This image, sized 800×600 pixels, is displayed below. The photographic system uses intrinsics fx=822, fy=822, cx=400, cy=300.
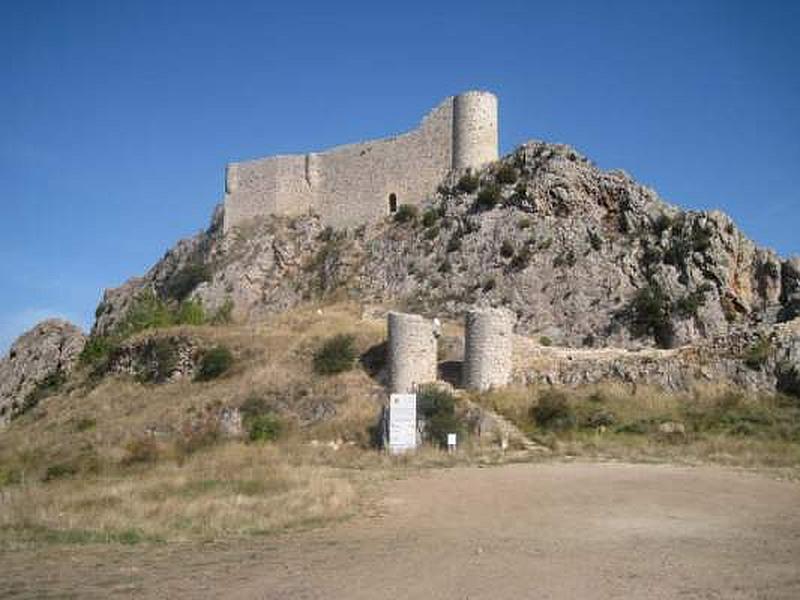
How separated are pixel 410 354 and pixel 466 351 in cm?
171

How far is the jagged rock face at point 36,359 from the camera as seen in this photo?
41.6 meters

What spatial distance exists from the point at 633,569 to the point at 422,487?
7.44 m

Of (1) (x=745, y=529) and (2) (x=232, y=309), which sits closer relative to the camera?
(1) (x=745, y=529)

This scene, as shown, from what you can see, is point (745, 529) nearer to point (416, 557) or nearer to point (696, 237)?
point (416, 557)

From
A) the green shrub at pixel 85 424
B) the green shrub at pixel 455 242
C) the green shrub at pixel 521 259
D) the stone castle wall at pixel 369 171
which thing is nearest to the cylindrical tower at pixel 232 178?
the stone castle wall at pixel 369 171

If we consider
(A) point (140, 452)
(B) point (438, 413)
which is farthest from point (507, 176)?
(A) point (140, 452)

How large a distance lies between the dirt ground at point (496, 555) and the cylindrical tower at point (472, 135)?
29.4 metres

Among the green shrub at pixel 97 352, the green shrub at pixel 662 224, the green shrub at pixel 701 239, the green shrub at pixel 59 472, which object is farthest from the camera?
the green shrub at pixel 662 224

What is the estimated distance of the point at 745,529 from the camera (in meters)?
11.1

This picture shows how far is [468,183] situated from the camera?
41.6m

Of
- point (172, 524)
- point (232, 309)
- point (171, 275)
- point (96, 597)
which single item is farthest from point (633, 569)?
point (171, 275)

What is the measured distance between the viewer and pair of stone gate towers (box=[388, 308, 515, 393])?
80.2ft

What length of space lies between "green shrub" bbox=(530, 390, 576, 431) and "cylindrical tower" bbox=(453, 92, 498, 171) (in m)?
21.4

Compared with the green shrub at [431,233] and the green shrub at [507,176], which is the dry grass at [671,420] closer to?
the green shrub at [431,233]
